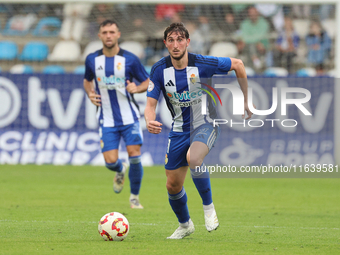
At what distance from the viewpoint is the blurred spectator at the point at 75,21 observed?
1759 centimetres

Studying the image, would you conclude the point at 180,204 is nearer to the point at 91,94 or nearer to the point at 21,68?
the point at 91,94

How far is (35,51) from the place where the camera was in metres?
17.2

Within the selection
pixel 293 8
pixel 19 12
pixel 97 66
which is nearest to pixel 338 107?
pixel 293 8

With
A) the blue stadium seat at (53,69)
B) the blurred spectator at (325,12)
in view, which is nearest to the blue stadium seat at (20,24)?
the blue stadium seat at (53,69)

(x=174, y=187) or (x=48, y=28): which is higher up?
(x=48, y=28)

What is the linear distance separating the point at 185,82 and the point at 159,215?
7.78 feet

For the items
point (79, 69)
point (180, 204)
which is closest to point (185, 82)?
point (180, 204)

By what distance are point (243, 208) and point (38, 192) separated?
3598 millimetres

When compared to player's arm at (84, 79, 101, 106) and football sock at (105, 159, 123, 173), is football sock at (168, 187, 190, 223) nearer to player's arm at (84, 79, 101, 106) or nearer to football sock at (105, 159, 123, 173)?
football sock at (105, 159, 123, 173)

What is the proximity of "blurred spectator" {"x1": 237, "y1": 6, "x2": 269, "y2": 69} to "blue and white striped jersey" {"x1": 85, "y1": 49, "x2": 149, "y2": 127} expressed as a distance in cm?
925

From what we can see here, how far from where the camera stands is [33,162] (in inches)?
547

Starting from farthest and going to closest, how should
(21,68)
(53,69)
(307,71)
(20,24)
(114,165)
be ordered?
1. (20,24)
2. (53,69)
3. (307,71)
4. (21,68)
5. (114,165)

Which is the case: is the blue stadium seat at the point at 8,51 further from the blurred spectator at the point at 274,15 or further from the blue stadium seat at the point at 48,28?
the blurred spectator at the point at 274,15

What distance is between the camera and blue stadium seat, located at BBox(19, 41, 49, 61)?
1709cm
